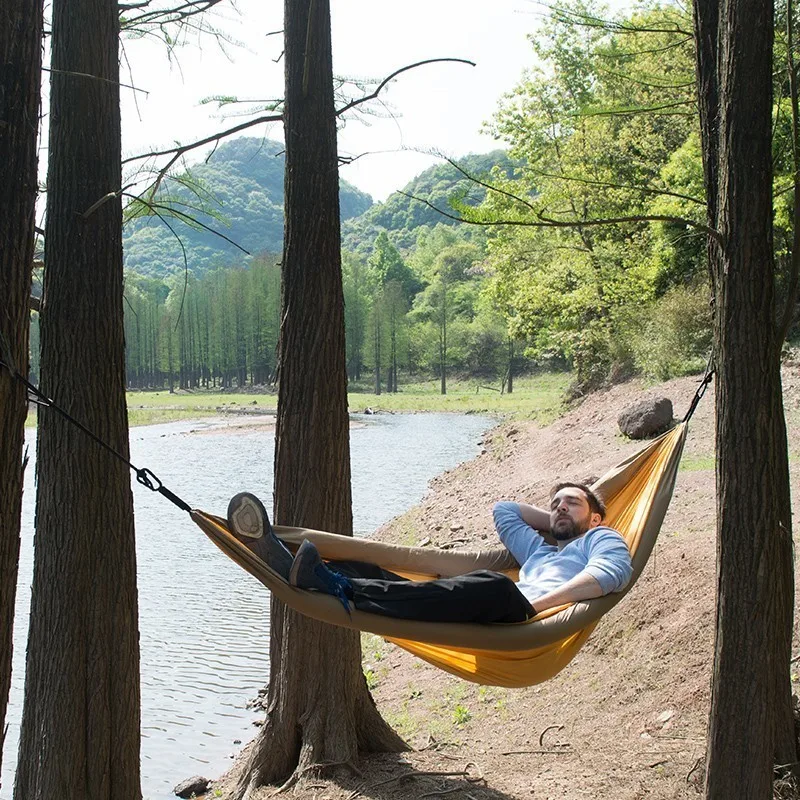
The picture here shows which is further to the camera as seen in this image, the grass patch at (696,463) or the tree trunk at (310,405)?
the grass patch at (696,463)

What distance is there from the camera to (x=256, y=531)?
2717 mm

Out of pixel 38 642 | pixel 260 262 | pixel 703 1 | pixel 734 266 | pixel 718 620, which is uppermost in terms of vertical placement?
pixel 260 262

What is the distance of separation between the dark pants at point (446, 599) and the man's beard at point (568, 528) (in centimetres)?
61

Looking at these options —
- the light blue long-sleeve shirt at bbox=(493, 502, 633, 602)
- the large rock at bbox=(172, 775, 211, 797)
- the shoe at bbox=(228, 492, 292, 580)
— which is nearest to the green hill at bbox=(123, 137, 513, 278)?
the large rock at bbox=(172, 775, 211, 797)

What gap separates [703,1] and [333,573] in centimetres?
212

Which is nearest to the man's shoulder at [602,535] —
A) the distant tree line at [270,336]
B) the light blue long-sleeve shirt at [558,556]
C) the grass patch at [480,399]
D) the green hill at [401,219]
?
the light blue long-sleeve shirt at [558,556]

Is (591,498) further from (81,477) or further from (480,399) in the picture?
(480,399)

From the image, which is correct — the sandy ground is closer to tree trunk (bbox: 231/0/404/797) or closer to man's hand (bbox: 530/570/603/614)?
tree trunk (bbox: 231/0/404/797)

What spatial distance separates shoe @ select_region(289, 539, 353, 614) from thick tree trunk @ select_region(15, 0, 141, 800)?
100cm

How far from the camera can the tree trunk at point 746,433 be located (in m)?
2.54

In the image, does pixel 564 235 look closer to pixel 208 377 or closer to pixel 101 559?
pixel 101 559

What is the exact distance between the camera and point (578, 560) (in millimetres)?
3166

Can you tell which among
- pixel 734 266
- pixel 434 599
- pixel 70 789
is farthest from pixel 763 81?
pixel 70 789

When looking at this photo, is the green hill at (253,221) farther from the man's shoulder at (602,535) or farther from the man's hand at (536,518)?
the man's shoulder at (602,535)
